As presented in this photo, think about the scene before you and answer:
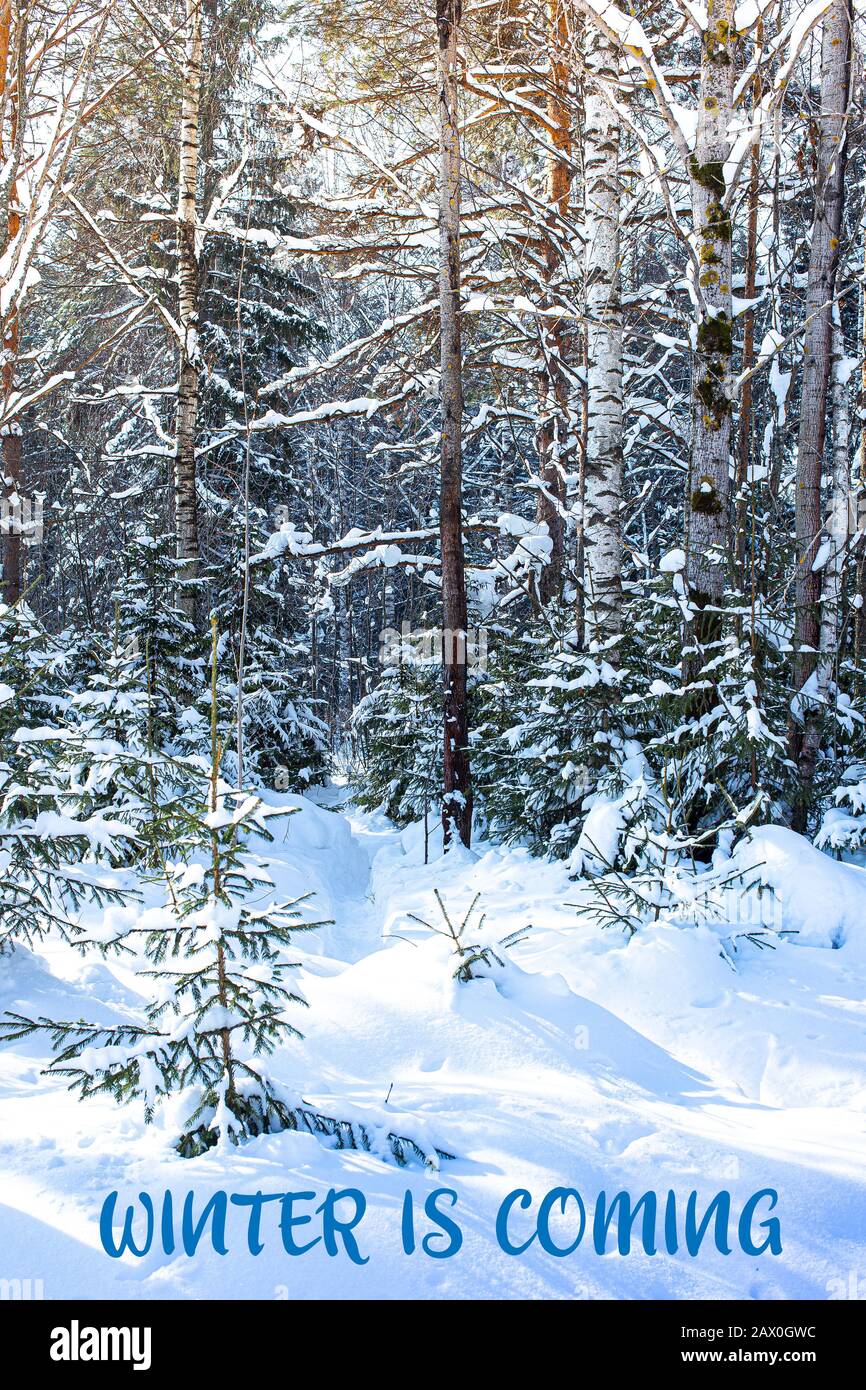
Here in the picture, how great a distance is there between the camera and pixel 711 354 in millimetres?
6051

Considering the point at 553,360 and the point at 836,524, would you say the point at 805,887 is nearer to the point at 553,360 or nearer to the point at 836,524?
the point at 836,524

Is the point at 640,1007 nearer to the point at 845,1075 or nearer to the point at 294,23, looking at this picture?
the point at 845,1075

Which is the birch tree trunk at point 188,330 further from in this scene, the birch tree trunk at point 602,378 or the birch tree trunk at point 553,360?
the birch tree trunk at point 602,378

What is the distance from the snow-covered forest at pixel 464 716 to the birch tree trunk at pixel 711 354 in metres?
0.03

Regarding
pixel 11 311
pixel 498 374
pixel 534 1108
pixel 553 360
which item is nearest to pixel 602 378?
pixel 553 360

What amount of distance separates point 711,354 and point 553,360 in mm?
2963

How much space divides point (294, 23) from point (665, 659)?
26.8 ft

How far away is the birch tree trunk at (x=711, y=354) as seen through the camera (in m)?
5.92

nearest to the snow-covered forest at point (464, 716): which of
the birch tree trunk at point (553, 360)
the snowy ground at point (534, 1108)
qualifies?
the snowy ground at point (534, 1108)

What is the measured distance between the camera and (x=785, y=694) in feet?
20.3

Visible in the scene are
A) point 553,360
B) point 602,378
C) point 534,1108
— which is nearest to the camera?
point 534,1108

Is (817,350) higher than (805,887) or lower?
higher
